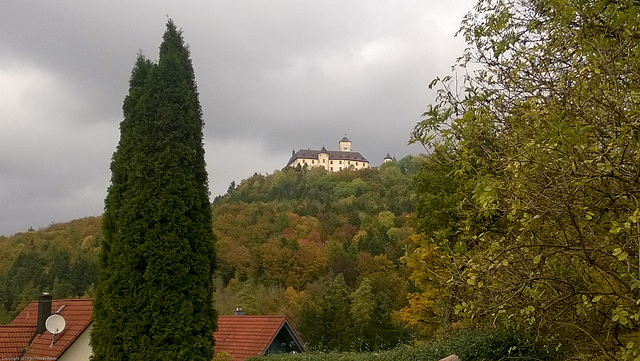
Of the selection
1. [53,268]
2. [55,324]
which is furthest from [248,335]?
[53,268]

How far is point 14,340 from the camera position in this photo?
50.3 feet

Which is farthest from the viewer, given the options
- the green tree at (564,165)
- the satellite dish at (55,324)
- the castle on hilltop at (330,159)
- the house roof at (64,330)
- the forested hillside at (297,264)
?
the castle on hilltop at (330,159)

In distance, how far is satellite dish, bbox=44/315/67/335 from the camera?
13695mm

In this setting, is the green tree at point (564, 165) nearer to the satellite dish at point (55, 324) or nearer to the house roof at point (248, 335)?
the satellite dish at point (55, 324)

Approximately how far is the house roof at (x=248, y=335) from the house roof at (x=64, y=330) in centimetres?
377

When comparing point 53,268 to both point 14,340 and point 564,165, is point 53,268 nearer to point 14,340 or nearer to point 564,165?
point 14,340

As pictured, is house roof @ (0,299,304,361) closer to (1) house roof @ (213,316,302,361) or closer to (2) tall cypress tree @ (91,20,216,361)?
(1) house roof @ (213,316,302,361)

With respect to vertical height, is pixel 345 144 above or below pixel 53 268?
above

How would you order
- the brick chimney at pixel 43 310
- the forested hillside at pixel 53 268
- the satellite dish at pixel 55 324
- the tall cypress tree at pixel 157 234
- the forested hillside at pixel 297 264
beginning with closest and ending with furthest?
the tall cypress tree at pixel 157 234 < the satellite dish at pixel 55 324 < the brick chimney at pixel 43 310 < the forested hillside at pixel 297 264 < the forested hillside at pixel 53 268

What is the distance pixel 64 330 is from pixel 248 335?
5.12 meters

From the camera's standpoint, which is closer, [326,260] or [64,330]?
[64,330]

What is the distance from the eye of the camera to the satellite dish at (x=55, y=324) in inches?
539

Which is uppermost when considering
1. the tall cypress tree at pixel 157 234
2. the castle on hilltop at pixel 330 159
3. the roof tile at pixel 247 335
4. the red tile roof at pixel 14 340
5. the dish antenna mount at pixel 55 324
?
the castle on hilltop at pixel 330 159

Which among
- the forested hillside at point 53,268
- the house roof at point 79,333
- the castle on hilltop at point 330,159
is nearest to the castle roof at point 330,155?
the castle on hilltop at point 330,159
